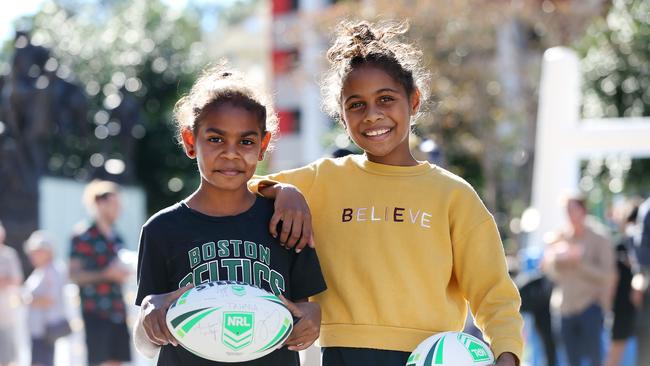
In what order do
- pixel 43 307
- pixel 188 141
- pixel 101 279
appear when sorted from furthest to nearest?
pixel 43 307 < pixel 101 279 < pixel 188 141

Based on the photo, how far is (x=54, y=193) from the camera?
16094mm

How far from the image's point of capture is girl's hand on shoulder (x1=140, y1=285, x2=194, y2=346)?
8.34ft

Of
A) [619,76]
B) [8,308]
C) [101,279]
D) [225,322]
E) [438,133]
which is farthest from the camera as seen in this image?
[438,133]

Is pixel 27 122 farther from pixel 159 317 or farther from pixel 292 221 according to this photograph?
pixel 159 317

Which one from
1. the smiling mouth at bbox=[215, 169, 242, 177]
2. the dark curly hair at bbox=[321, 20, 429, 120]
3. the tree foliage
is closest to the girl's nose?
the dark curly hair at bbox=[321, 20, 429, 120]

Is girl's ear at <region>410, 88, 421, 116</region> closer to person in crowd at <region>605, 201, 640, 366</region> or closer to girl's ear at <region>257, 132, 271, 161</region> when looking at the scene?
girl's ear at <region>257, 132, 271, 161</region>

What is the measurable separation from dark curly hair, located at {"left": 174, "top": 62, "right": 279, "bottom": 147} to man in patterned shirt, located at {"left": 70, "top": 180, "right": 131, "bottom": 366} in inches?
175

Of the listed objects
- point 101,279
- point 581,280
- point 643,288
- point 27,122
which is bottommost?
point 643,288

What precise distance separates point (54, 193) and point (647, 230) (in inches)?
413

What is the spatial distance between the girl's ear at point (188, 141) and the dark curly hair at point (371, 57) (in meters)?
Answer: 0.46

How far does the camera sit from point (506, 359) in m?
2.75

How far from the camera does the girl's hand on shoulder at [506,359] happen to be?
8.98 feet

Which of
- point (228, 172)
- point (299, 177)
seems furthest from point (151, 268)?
point (299, 177)

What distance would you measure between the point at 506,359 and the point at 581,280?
19.0 ft
